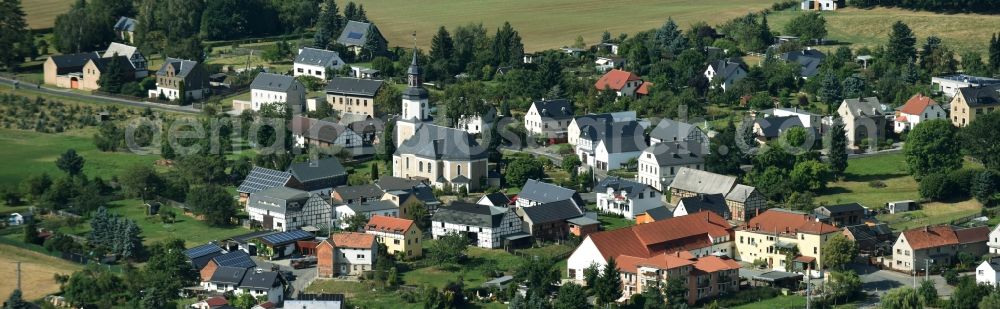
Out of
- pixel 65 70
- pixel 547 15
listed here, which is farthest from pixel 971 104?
pixel 65 70

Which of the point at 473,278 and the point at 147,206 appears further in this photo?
the point at 147,206

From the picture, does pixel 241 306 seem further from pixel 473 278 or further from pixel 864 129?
pixel 864 129

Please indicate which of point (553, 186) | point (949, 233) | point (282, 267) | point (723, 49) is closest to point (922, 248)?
point (949, 233)

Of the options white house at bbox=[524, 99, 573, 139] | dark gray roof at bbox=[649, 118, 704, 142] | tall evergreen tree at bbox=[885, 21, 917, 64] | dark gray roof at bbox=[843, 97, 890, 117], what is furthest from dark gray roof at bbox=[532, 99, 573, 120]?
tall evergreen tree at bbox=[885, 21, 917, 64]

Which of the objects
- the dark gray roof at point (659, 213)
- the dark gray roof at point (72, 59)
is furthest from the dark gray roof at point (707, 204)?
the dark gray roof at point (72, 59)

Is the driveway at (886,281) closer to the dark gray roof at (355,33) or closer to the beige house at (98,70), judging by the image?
the dark gray roof at (355,33)

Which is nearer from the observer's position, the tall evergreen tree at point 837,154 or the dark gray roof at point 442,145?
the tall evergreen tree at point 837,154
